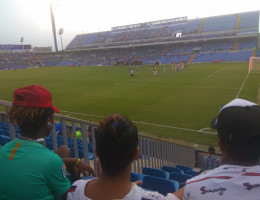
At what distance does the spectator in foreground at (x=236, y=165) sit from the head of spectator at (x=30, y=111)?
1.49 metres

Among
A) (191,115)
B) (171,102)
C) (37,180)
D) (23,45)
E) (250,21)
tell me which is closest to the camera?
(37,180)

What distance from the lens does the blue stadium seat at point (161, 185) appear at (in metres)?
3.16

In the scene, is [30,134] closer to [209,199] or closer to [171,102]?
[209,199]

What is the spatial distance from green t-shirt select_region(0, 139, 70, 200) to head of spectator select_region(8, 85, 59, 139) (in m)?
0.24

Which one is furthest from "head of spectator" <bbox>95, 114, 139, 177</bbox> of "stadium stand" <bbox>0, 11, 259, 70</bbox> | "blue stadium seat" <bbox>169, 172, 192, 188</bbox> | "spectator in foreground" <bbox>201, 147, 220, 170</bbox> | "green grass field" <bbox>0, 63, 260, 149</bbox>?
"stadium stand" <bbox>0, 11, 259, 70</bbox>

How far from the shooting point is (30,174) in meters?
1.88

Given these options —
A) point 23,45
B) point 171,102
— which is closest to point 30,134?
point 171,102

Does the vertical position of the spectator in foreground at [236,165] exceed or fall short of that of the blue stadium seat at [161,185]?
it exceeds it

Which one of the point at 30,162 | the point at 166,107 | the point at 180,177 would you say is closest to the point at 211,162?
the point at 180,177

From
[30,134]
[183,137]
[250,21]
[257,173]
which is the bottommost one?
[183,137]

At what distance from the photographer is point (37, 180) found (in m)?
1.90

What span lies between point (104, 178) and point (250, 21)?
76.4m

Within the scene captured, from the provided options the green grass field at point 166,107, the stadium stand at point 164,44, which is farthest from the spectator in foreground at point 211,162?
the stadium stand at point 164,44

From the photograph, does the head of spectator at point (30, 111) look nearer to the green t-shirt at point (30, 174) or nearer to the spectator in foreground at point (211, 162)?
the green t-shirt at point (30, 174)
